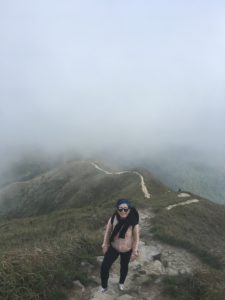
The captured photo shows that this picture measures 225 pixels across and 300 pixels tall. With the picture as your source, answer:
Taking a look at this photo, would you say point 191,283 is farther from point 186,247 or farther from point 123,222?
point 186,247

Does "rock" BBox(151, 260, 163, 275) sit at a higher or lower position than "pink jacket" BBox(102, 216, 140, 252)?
lower

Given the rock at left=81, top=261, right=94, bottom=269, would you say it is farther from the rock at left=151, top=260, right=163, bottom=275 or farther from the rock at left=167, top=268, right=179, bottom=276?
the rock at left=167, top=268, right=179, bottom=276

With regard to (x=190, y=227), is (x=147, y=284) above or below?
above

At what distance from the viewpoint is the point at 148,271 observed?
62.8 ft

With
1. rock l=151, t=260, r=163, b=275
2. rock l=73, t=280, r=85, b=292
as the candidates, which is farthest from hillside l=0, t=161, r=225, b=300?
rock l=151, t=260, r=163, b=275

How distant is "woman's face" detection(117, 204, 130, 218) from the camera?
14.7 m

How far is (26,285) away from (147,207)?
28.7 meters

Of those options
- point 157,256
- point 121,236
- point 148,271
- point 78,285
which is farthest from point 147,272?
point 121,236

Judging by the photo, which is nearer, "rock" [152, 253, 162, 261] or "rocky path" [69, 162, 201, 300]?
"rocky path" [69, 162, 201, 300]

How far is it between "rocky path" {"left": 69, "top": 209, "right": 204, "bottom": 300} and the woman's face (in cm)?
323

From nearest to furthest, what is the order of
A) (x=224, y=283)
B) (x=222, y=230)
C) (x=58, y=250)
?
(x=224, y=283)
(x=58, y=250)
(x=222, y=230)

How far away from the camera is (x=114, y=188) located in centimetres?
9225

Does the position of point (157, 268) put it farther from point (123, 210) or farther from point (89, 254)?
point (123, 210)

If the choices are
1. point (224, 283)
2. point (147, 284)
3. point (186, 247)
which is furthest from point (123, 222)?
point (186, 247)
